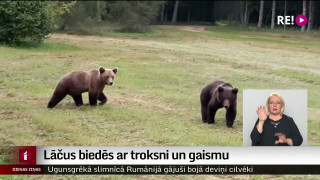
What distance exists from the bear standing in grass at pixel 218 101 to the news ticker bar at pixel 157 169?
3659 millimetres

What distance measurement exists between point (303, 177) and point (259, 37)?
19.2ft

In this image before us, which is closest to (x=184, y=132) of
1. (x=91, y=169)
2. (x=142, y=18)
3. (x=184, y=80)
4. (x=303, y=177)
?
(x=303, y=177)

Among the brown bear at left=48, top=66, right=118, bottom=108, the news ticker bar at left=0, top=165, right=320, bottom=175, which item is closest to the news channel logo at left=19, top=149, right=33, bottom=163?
the news ticker bar at left=0, top=165, right=320, bottom=175

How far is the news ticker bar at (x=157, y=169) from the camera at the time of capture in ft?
17.8

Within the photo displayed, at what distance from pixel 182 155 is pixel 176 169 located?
0.17 meters

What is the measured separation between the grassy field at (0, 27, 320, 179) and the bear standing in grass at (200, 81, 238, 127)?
225mm

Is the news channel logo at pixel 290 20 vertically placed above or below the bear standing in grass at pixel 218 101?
above

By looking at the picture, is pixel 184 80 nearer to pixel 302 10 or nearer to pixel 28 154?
pixel 302 10

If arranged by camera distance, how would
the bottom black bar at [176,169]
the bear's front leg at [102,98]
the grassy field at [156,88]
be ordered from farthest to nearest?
the bear's front leg at [102,98]
the grassy field at [156,88]
the bottom black bar at [176,169]

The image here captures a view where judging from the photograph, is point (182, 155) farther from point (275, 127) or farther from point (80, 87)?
point (80, 87)

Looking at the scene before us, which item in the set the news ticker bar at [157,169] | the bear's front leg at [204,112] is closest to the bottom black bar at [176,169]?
the news ticker bar at [157,169]

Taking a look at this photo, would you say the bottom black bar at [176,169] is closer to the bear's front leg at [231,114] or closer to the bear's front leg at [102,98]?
the bear's front leg at [231,114]

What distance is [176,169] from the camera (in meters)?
5.41

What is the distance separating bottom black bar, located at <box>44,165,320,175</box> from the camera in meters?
5.43
